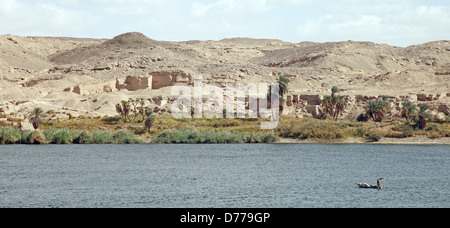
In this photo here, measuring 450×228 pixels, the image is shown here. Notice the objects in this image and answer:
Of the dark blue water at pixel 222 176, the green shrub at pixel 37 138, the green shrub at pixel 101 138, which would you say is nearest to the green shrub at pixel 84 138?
the green shrub at pixel 101 138

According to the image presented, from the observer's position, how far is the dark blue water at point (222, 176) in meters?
28.2

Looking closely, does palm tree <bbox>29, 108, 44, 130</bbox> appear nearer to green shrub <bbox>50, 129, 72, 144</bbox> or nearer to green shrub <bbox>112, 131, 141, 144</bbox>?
green shrub <bbox>50, 129, 72, 144</bbox>

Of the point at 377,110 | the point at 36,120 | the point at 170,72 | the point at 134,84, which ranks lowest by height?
the point at 36,120

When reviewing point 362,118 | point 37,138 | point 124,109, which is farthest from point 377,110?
point 37,138

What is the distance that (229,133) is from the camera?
5688 centimetres

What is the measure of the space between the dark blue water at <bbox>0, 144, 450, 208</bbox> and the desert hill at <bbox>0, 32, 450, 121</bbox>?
20494 millimetres

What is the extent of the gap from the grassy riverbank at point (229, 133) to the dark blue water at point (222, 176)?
137 inches

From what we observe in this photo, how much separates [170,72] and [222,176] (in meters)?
47.0

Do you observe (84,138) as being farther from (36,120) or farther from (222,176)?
(222,176)

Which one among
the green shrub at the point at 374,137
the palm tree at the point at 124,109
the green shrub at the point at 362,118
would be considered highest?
the palm tree at the point at 124,109

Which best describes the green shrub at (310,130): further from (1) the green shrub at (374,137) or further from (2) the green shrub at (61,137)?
(2) the green shrub at (61,137)

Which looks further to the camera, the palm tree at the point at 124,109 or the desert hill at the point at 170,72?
the desert hill at the point at 170,72

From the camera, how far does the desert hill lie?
243 ft
